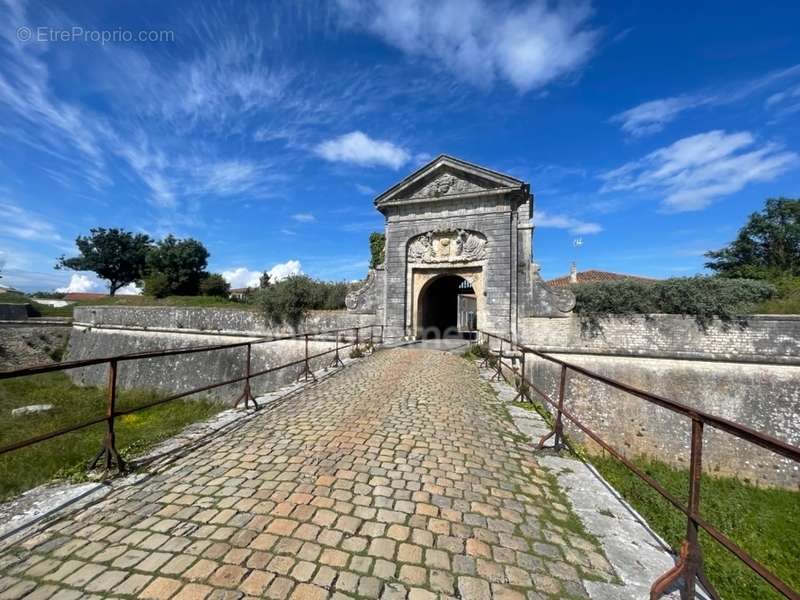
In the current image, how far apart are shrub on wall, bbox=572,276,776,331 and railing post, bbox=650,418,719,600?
952cm

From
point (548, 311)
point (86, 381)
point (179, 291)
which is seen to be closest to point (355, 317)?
point (548, 311)

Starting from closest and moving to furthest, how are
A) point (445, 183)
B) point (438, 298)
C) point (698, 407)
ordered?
point (698, 407) < point (445, 183) < point (438, 298)

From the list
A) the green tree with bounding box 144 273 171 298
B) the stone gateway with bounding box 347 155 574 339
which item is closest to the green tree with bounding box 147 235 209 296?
the green tree with bounding box 144 273 171 298

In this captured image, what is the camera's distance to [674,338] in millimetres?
9555

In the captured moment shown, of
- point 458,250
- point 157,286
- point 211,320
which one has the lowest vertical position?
point 211,320

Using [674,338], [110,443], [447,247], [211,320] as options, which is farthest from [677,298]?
[211,320]

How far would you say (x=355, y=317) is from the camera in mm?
13164

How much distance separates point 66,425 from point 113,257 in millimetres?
35726

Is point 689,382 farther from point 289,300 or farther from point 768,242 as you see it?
point 768,242

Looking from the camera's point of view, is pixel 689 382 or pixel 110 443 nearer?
pixel 110 443

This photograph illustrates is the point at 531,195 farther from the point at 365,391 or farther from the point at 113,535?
the point at 113,535

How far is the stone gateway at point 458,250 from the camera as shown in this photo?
11.7 m

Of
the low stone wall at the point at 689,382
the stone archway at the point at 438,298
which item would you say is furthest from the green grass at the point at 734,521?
the stone archway at the point at 438,298

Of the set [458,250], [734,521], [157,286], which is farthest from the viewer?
[157,286]
